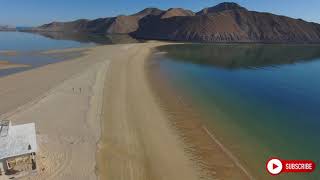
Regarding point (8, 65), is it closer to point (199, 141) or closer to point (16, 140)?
point (16, 140)

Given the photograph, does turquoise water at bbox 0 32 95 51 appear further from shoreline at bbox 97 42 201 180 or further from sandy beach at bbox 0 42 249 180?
shoreline at bbox 97 42 201 180

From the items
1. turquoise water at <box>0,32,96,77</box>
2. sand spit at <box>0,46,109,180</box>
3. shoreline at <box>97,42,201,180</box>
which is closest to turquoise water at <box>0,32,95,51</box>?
turquoise water at <box>0,32,96,77</box>

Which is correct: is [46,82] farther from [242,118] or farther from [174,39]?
[174,39]

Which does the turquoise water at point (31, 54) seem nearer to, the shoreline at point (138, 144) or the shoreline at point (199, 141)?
the shoreline at point (138, 144)

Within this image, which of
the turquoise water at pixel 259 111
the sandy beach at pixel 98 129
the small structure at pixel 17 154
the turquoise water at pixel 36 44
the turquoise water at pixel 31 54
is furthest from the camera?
the turquoise water at pixel 36 44

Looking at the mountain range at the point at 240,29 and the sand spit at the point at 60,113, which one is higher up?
the mountain range at the point at 240,29

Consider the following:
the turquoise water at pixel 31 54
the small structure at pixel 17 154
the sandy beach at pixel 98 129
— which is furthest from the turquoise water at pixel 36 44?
the small structure at pixel 17 154

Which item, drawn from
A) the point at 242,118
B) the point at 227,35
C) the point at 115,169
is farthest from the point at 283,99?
the point at 227,35

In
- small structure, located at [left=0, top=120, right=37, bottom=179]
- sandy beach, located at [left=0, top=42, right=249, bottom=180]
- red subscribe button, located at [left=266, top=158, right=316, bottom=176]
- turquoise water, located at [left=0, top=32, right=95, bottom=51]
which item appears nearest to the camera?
small structure, located at [left=0, top=120, right=37, bottom=179]

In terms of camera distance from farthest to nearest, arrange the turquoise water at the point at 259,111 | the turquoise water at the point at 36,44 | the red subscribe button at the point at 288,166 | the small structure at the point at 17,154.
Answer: the turquoise water at the point at 36,44 < the turquoise water at the point at 259,111 < the red subscribe button at the point at 288,166 < the small structure at the point at 17,154
